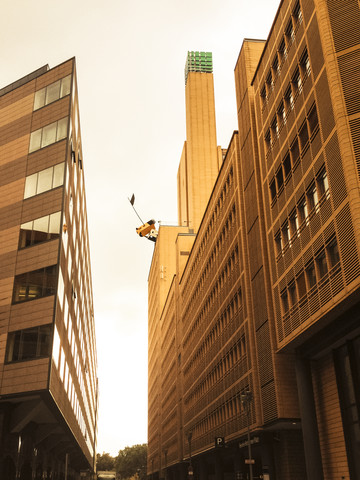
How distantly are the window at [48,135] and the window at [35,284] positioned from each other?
12.4m

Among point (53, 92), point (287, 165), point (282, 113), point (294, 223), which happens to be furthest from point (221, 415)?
point (53, 92)

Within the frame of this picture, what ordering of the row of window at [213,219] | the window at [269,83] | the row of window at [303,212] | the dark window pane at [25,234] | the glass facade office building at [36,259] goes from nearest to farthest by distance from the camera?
the row of window at [303,212], the window at [269,83], the glass facade office building at [36,259], the dark window pane at [25,234], the row of window at [213,219]

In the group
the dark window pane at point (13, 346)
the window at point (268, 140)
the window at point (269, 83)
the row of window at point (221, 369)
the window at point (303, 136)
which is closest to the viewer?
the window at point (303, 136)

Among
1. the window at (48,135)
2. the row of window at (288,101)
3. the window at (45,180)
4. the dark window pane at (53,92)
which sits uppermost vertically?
the dark window pane at (53,92)

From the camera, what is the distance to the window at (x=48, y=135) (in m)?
45.8

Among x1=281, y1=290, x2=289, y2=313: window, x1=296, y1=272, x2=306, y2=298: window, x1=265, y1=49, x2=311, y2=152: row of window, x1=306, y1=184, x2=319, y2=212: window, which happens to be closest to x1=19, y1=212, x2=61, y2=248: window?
x1=265, y1=49, x2=311, y2=152: row of window

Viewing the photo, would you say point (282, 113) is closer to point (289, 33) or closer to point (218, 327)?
point (289, 33)

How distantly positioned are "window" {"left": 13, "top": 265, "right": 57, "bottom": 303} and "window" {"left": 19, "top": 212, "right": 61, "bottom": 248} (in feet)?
9.08

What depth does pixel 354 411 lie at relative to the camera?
25188mm

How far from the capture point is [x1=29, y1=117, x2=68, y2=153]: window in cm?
4581

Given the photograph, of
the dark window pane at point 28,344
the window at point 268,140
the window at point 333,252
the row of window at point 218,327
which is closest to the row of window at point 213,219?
the row of window at point 218,327

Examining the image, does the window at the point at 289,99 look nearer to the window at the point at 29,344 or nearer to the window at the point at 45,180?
the window at the point at 45,180

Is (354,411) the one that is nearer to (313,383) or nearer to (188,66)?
(313,383)

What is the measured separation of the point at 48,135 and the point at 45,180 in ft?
16.1
